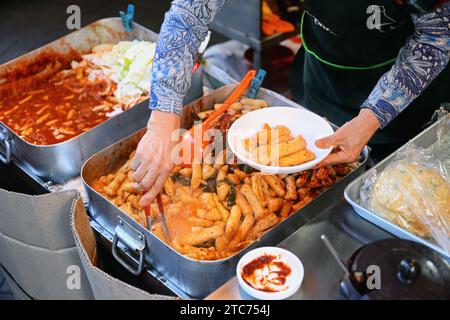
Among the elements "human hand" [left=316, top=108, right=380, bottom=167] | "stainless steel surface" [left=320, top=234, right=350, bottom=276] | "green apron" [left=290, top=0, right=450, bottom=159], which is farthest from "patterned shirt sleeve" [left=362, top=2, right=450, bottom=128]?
"stainless steel surface" [left=320, top=234, right=350, bottom=276]

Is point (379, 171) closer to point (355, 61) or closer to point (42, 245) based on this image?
point (355, 61)

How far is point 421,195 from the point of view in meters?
1.51

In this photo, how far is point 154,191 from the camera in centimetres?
167

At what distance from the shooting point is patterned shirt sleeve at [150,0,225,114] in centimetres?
182

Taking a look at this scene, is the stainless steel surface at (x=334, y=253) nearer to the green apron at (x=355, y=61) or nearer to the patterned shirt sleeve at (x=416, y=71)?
the patterned shirt sleeve at (x=416, y=71)

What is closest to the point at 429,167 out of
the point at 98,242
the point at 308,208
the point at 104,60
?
the point at 308,208

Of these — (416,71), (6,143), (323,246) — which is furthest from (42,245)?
(416,71)

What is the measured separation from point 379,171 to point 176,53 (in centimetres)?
81

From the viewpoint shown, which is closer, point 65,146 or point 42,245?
point 42,245

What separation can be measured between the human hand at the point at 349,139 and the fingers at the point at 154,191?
1.70 feet

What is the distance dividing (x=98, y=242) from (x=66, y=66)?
4.07ft

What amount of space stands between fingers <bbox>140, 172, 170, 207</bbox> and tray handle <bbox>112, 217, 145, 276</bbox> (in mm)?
92

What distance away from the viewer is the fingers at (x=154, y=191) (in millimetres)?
1651
